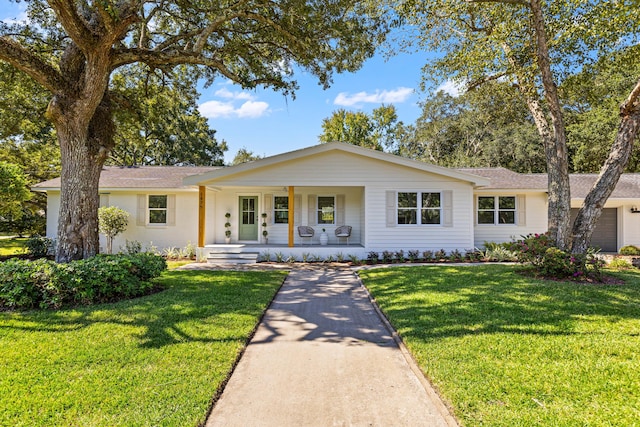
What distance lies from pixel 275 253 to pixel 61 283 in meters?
6.98

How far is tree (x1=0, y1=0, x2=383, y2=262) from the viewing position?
658cm

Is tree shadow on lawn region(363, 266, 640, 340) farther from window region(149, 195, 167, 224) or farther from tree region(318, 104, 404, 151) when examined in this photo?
tree region(318, 104, 404, 151)

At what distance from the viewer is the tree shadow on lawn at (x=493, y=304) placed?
14.9 ft

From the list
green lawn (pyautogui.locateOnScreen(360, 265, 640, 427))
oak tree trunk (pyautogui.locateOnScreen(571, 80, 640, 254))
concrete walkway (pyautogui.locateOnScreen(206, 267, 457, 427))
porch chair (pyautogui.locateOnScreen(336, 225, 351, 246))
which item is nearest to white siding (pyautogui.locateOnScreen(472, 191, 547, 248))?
porch chair (pyautogui.locateOnScreen(336, 225, 351, 246))

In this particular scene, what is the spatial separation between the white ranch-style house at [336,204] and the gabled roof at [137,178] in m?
0.04

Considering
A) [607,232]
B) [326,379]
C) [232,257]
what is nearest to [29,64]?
[232,257]

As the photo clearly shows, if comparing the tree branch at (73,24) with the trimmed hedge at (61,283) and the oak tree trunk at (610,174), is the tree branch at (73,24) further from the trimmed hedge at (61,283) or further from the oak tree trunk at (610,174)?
the oak tree trunk at (610,174)

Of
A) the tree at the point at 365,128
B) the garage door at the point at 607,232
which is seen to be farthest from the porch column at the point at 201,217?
the tree at the point at 365,128

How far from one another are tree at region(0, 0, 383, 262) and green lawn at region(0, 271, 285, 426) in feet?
9.15

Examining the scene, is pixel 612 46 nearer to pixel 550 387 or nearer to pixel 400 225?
pixel 400 225

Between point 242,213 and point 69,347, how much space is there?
10216mm

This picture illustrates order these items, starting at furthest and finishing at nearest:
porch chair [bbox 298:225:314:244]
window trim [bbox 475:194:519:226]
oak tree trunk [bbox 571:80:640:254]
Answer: window trim [bbox 475:194:519:226] < porch chair [bbox 298:225:314:244] < oak tree trunk [bbox 571:80:640:254]

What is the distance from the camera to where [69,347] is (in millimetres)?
3898

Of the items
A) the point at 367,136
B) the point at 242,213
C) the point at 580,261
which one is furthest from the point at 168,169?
the point at 367,136
